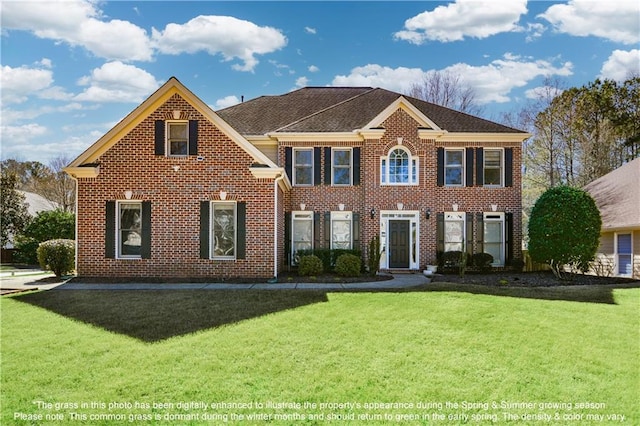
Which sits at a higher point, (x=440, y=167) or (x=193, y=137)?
(x=193, y=137)

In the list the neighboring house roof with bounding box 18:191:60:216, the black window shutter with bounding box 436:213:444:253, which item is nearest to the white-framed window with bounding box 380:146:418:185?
the black window shutter with bounding box 436:213:444:253

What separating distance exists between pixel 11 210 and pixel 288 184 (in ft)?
67.1

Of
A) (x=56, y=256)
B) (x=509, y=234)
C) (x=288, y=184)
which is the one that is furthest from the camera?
(x=509, y=234)

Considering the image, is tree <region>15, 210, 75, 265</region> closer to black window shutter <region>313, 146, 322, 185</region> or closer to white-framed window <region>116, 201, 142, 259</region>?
white-framed window <region>116, 201, 142, 259</region>

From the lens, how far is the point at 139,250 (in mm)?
14906

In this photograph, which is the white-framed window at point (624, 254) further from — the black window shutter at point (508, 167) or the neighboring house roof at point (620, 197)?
the black window shutter at point (508, 167)

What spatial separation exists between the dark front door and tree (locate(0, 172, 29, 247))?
23654 millimetres

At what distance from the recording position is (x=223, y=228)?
15.0 meters

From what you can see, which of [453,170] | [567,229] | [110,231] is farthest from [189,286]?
[567,229]

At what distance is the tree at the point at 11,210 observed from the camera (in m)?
27.8

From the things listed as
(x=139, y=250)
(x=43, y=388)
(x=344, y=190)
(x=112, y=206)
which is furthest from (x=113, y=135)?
(x=43, y=388)

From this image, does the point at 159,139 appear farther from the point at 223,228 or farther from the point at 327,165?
the point at 327,165

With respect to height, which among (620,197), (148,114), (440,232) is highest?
(148,114)

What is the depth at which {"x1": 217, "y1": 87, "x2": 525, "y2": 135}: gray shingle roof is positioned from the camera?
19.2 metres
